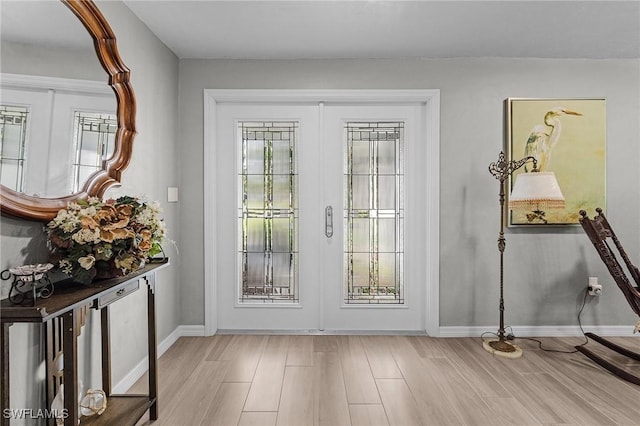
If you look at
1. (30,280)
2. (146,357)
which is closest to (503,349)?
(146,357)

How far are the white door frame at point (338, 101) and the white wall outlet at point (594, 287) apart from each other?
4.46 ft

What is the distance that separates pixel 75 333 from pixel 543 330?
3626 mm

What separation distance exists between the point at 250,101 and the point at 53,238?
2242 mm

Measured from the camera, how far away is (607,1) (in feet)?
8.20

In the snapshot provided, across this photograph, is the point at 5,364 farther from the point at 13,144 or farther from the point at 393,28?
the point at 393,28

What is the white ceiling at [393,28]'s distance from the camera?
255 cm

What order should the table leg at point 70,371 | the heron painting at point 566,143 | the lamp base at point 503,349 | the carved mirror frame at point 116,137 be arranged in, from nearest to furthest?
the table leg at point 70,371 → the carved mirror frame at point 116,137 → the lamp base at point 503,349 → the heron painting at point 566,143

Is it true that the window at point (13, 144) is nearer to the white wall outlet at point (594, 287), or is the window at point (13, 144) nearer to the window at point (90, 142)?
the window at point (90, 142)

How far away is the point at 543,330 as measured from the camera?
3.47 meters

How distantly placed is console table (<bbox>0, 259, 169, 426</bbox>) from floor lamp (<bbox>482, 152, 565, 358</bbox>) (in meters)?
2.59

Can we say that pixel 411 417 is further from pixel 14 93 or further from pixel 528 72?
pixel 528 72

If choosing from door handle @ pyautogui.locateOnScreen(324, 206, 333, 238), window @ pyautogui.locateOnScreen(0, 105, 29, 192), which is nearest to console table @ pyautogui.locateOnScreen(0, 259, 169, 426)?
window @ pyautogui.locateOnScreen(0, 105, 29, 192)

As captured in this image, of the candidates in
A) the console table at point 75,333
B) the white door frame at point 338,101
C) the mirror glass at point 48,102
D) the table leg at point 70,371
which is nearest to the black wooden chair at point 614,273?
the white door frame at point 338,101

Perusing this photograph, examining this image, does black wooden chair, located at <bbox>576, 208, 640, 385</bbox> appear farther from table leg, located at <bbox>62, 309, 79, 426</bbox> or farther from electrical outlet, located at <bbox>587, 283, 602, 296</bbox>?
table leg, located at <bbox>62, 309, 79, 426</bbox>
